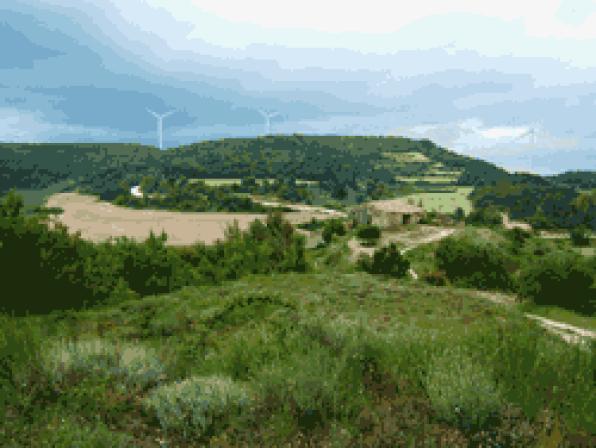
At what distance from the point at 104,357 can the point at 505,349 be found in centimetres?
500

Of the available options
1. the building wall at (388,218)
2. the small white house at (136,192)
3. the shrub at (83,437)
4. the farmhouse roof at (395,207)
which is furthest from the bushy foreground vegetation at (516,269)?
the small white house at (136,192)

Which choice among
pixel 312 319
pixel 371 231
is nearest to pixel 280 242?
pixel 371 231

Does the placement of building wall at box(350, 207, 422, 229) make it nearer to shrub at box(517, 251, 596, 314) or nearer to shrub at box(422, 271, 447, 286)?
shrub at box(422, 271, 447, 286)

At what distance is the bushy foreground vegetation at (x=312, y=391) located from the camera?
4703 mm

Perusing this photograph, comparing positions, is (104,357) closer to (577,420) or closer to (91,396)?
(91,396)

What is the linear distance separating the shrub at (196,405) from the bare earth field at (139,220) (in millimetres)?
99694

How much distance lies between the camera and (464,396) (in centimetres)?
494

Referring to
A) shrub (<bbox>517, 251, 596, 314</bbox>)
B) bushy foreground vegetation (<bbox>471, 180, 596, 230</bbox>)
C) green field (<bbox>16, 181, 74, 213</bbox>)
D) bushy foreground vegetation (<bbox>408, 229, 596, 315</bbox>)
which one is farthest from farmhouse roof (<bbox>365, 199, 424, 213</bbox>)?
green field (<bbox>16, 181, 74, 213</bbox>)

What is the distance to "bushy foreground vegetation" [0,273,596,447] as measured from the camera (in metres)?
4.70

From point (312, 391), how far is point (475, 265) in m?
42.8

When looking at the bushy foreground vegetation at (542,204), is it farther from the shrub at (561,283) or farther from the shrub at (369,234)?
the shrub at (561,283)

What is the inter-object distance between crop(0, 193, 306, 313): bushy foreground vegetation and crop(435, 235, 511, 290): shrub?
553 inches

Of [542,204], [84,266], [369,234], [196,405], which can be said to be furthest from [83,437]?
[542,204]

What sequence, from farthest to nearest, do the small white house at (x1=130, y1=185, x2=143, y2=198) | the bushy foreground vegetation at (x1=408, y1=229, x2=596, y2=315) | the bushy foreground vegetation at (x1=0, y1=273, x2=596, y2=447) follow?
1. the small white house at (x1=130, y1=185, x2=143, y2=198)
2. the bushy foreground vegetation at (x1=408, y1=229, x2=596, y2=315)
3. the bushy foreground vegetation at (x1=0, y1=273, x2=596, y2=447)
